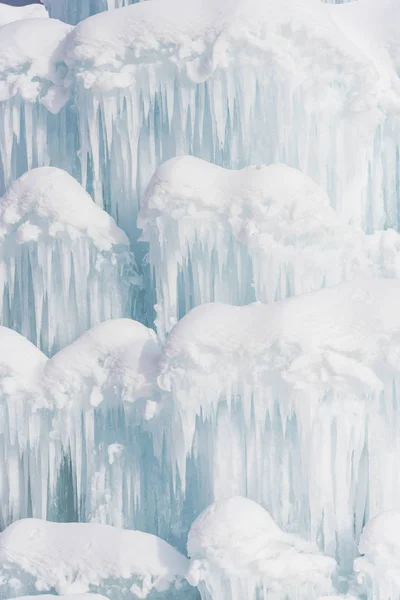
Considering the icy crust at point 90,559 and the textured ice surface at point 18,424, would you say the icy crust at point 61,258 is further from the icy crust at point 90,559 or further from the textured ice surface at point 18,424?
the icy crust at point 90,559

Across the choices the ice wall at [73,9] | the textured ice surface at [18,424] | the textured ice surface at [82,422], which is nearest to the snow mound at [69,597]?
the textured ice surface at [82,422]

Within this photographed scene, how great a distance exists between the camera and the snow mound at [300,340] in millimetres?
8133

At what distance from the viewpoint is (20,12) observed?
13055 mm

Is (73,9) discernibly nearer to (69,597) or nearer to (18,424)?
(18,424)

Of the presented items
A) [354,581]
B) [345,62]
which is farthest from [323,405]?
[345,62]

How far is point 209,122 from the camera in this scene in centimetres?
967

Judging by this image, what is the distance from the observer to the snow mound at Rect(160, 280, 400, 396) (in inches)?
320

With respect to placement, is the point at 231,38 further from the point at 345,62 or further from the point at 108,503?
the point at 108,503

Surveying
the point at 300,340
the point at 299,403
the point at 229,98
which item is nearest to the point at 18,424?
the point at 299,403

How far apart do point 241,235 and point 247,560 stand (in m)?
2.91

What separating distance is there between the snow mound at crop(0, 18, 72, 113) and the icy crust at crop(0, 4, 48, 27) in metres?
2.50

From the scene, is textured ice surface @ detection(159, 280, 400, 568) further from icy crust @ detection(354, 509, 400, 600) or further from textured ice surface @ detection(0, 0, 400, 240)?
textured ice surface @ detection(0, 0, 400, 240)

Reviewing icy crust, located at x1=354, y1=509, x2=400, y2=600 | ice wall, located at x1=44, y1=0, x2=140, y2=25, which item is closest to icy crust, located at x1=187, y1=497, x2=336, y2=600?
icy crust, located at x1=354, y1=509, x2=400, y2=600

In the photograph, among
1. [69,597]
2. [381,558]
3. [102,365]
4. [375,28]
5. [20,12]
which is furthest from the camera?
[20,12]
